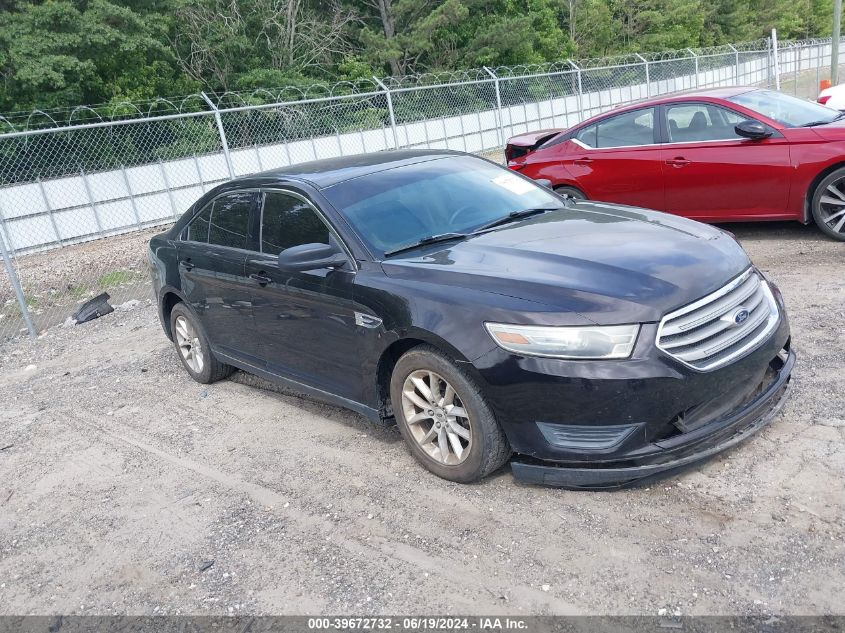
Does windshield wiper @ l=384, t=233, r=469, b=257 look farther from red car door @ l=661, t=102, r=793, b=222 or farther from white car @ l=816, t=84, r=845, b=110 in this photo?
white car @ l=816, t=84, r=845, b=110

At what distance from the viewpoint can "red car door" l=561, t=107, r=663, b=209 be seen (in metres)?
7.89

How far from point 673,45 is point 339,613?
42898mm

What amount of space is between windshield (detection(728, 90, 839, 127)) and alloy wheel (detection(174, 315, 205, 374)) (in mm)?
5744

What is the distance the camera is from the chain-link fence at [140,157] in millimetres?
11070

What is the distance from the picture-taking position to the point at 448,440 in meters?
3.79

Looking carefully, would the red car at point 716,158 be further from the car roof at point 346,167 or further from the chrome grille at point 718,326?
the chrome grille at point 718,326

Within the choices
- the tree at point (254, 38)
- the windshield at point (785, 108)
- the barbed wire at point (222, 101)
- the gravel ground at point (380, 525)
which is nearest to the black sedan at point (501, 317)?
the gravel ground at point (380, 525)

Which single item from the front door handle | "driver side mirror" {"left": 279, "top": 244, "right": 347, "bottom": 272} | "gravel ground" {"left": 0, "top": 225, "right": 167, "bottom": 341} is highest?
"driver side mirror" {"left": 279, "top": 244, "right": 347, "bottom": 272}

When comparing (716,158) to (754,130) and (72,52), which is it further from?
(72,52)

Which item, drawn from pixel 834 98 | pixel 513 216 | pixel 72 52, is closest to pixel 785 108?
pixel 513 216

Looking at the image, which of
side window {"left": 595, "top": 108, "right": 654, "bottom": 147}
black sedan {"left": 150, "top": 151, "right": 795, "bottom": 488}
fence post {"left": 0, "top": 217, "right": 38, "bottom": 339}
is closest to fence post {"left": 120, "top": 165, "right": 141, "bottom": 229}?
fence post {"left": 0, "top": 217, "right": 38, "bottom": 339}

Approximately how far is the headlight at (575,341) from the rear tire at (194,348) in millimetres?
3180

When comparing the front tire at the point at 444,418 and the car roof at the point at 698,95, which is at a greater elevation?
the car roof at the point at 698,95

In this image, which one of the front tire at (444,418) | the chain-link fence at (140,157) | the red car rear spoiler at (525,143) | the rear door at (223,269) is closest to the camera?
the front tire at (444,418)
